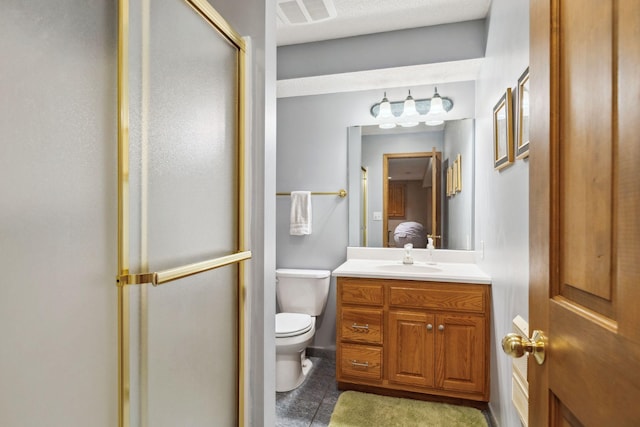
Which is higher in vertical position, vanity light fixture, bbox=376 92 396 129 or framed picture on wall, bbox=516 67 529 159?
vanity light fixture, bbox=376 92 396 129

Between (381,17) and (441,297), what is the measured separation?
6.09ft

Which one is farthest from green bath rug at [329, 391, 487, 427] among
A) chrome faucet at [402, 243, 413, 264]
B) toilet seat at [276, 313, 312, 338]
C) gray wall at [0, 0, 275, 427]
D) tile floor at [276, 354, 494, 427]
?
gray wall at [0, 0, 275, 427]

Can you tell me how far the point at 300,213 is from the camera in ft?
9.49

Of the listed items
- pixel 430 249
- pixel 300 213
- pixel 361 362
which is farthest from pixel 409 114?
pixel 361 362

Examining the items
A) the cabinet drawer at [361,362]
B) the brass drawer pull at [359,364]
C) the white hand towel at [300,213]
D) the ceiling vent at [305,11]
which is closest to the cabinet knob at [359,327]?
the cabinet drawer at [361,362]

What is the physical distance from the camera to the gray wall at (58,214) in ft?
1.97

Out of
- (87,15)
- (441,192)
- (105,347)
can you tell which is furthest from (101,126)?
(441,192)

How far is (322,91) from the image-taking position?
2.87 meters

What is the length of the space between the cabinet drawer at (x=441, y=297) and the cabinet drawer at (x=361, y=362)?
36 centimetres

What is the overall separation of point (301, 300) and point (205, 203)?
1.76m

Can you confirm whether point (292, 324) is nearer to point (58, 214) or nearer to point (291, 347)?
point (291, 347)

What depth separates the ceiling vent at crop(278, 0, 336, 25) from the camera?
6.70ft

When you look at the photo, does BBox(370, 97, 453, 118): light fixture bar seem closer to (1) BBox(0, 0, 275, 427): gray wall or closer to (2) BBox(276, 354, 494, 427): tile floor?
(2) BBox(276, 354, 494, 427): tile floor

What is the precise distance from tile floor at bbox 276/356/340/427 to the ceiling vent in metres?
2.47
